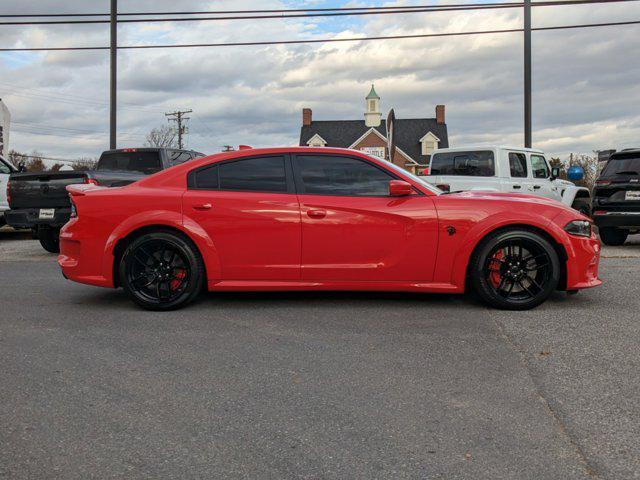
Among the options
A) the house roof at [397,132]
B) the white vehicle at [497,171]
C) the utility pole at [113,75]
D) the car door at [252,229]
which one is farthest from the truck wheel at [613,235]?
the house roof at [397,132]

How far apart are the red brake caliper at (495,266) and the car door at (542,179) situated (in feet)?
24.4

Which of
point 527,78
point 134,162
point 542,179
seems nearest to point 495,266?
point 542,179

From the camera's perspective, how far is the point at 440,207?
19.2 ft

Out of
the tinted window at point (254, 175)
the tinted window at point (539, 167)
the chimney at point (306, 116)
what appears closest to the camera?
the tinted window at point (254, 175)

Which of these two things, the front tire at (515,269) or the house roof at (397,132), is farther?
the house roof at (397,132)

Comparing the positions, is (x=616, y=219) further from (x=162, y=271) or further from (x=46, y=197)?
(x=46, y=197)

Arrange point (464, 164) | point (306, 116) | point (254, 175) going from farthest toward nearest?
point (306, 116)
point (464, 164)
point (254, 175)

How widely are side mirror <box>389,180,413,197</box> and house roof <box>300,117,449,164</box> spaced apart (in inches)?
2059

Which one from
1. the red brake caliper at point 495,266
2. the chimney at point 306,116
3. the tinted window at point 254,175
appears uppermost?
the chimney at point 306,116

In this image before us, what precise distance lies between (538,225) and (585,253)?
51 cm

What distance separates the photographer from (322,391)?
3717mm

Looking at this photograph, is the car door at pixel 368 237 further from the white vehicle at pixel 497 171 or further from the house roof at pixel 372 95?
the house roof at pixel 372 95

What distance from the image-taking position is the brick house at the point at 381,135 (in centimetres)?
5716

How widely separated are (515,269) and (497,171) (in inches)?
279
